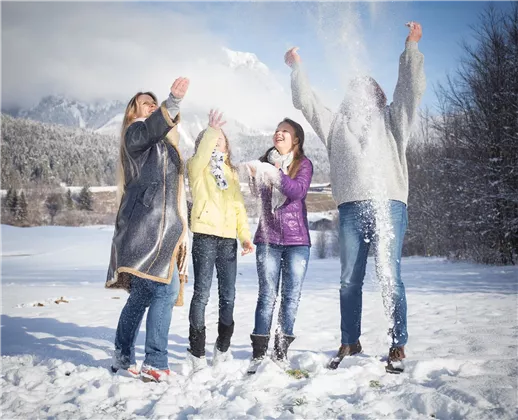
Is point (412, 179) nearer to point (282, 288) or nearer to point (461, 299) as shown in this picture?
point (461, 299)

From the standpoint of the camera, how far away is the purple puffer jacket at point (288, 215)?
287 cm

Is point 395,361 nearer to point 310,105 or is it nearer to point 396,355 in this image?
point 396,355

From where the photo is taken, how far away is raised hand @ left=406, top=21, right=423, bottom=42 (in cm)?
271

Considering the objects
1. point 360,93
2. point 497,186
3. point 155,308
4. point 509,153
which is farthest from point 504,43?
point 155,308

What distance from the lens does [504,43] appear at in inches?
458

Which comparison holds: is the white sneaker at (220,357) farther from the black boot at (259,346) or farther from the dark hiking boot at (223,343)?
the black boot at (259,346)

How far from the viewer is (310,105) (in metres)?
3.03

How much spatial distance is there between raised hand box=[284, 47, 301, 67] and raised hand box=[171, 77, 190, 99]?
41.7 inches

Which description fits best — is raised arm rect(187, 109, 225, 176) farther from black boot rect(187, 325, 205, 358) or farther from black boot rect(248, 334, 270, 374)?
black boot rect(248, 334, 270, 374)

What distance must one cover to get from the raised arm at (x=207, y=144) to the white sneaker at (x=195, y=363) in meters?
1.40

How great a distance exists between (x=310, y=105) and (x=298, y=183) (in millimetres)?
671

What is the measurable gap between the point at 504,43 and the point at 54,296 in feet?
47.7

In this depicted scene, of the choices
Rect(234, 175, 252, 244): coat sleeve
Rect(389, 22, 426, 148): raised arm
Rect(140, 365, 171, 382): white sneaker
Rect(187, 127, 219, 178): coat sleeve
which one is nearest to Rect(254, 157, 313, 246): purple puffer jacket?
Rect(234, 175, 252, 244): coat sleeve

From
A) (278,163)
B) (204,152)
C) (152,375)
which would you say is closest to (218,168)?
(204,152)
